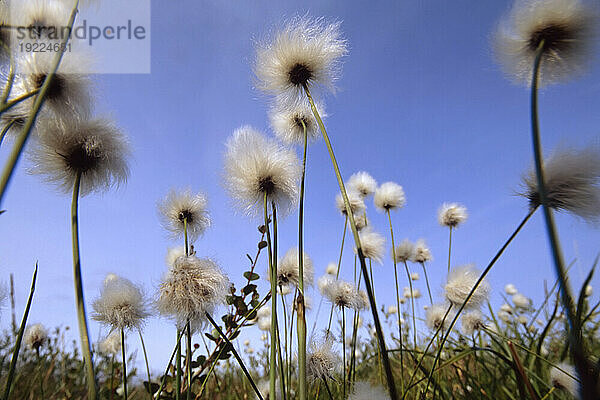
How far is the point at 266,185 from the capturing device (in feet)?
5.59

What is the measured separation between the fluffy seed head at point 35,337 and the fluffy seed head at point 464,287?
3110mm

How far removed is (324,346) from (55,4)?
182cm

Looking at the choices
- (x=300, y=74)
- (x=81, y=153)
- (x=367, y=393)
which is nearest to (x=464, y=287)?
(x=367, y=393)

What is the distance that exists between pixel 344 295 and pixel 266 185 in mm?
1100

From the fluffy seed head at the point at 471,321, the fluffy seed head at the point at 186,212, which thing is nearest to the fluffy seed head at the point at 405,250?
the fluffy seed head at the point at 471,321

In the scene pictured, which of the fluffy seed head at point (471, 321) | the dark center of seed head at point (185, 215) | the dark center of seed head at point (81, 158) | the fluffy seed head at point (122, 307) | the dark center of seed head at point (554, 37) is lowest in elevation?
the fluffy seed head at point (471, 321)

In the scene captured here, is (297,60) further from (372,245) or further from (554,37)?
(372,245)

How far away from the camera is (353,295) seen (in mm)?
2379

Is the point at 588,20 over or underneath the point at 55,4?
underneath

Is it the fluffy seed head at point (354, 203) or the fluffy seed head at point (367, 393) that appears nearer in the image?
the fluffy seed head at point (367, 393)

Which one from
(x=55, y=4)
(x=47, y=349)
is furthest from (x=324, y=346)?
(x=47, y=349)

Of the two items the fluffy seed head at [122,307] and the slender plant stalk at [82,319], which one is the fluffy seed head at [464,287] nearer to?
the fluffy seed head at [122,307]

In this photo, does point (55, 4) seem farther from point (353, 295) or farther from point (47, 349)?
point (47, 349)

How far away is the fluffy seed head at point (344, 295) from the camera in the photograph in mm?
2373
